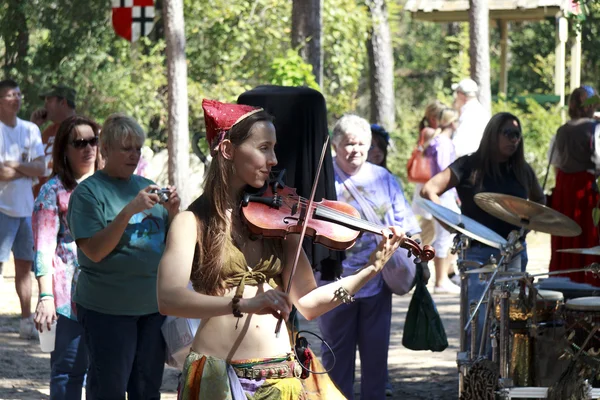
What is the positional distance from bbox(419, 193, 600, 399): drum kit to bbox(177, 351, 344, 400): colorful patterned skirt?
2488 millimetres

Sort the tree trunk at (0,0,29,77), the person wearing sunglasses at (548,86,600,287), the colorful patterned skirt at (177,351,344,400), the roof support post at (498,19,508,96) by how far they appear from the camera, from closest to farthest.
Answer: the colorful patterned skirt at (177,351,344,400) → the person wearing sunglasses at (548,86,600,287) → the tree trunk at (0,0,29,77) → the roof support post at (498,19,508,96)

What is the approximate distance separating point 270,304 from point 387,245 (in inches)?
20.7

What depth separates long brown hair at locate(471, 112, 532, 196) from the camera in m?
6.95

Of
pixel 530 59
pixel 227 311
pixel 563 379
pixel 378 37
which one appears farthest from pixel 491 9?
pixel 227 311

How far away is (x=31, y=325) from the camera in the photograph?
8.96 metres

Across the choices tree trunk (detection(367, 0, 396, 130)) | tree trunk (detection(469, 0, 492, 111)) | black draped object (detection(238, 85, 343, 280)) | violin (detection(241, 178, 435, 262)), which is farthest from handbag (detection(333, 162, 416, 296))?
tree trunk (detection(367, 0, 396, 130))

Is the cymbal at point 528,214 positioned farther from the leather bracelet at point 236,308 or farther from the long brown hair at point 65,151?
the leather bracelet at point 236,308

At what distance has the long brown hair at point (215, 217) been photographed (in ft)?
11.4

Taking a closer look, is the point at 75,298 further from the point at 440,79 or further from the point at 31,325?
the point at 440,79

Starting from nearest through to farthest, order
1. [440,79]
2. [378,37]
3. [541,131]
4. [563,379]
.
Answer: [563,379] < [541,131] < [378,37] < [440,79]

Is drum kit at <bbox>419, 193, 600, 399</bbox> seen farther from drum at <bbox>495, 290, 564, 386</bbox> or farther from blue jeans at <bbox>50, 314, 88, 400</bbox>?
blue jeans at <bbox>50, 314, 88, 400</bbox>

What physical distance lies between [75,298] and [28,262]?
4155 millimetres

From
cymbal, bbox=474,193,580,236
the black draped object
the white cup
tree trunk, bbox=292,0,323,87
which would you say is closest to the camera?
the black draped object

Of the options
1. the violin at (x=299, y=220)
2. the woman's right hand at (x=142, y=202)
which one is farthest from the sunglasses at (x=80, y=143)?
the violin at (x=299, y=220)
